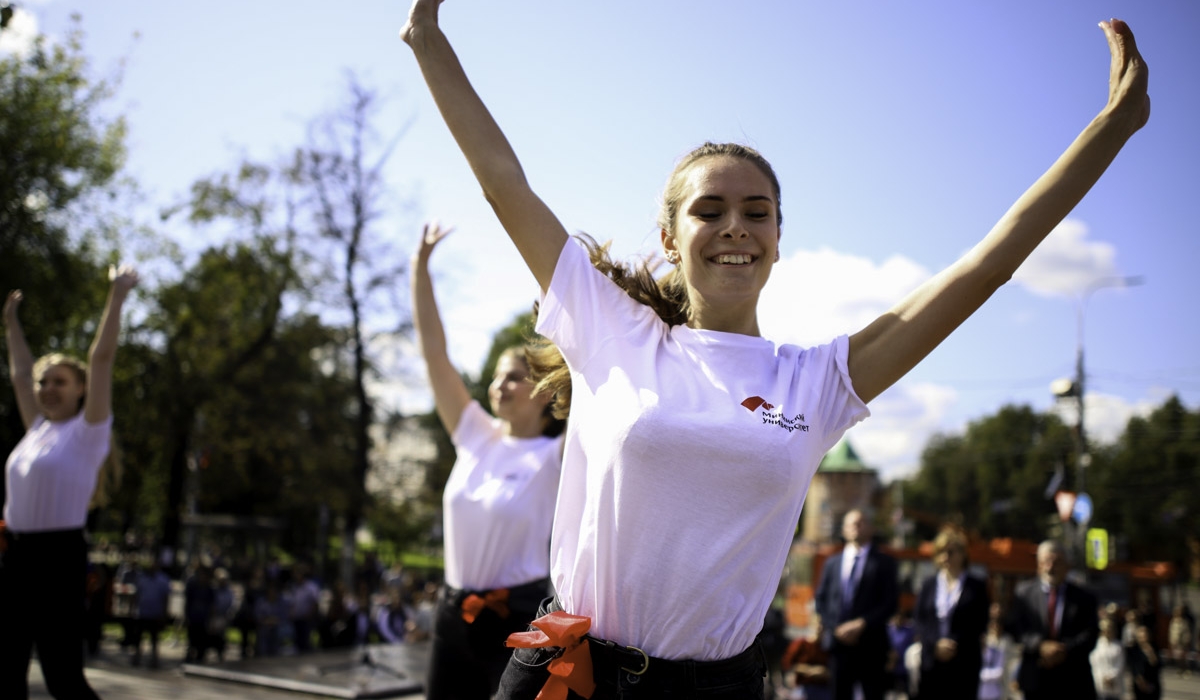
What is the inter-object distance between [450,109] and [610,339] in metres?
0.67

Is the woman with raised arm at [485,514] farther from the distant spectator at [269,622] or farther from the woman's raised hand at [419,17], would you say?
the distant spectator at [269,622]

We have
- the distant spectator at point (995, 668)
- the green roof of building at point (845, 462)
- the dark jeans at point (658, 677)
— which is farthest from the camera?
the green roof of building at point (845, 462)

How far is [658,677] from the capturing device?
1927 mm

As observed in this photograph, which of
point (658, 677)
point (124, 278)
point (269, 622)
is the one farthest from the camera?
point (269, 622)

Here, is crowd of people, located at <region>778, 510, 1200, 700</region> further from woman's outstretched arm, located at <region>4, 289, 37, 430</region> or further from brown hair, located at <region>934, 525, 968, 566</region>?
woman's outstretched arm, located at <region>4, 289, 37, 430</region>

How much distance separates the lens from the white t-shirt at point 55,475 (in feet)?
15.5

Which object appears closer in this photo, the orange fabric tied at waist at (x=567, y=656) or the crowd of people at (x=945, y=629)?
the orange fabric tied at waist at (x=567, y=656)

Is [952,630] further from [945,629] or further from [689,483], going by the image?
[689,483]

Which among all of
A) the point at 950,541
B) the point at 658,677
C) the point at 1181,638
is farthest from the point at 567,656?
the point at 1181,638

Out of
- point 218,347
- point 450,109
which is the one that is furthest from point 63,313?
point 450,109

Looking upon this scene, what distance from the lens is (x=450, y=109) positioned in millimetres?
2230

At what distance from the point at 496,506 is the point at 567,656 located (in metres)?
2.53

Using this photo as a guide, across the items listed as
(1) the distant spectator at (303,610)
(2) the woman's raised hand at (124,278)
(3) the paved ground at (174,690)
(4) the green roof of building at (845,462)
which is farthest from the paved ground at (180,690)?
(4) the green roof of building at (845,462)

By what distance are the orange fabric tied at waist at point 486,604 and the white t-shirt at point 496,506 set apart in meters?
0.12
